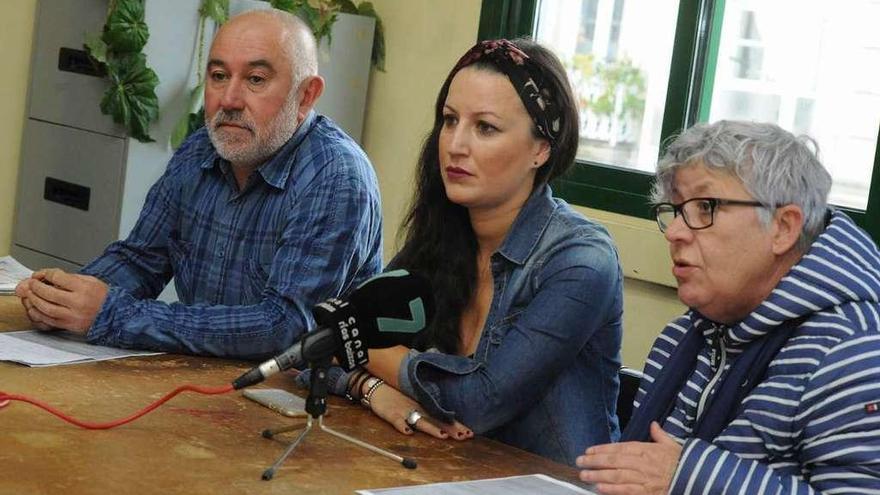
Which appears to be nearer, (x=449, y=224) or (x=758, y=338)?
(x=758, y=338)

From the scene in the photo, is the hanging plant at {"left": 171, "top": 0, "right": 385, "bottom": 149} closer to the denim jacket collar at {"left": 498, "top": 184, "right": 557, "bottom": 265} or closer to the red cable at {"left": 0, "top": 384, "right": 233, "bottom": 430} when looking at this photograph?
the denim jacket collar at {"left": 498, "top": 184, "right": 557, "bottom": 265}

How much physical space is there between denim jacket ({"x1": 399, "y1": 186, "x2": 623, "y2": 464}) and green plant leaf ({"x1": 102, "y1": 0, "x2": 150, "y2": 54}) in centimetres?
204

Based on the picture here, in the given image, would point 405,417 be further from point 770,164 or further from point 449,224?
point 770,164

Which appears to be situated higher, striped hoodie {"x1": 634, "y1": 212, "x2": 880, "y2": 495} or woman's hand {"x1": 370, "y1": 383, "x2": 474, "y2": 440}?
striped hoodie {"x1": 634, "y1": 212, "x2": 880, "y2": 495}

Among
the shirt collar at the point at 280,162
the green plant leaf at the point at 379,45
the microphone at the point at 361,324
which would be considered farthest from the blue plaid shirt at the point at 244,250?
the green plant leaf at the point at 379,45

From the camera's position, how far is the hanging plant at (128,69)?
398 cm

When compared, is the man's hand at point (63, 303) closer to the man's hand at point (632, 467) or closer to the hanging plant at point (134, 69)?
the man's hand at point (632, 467)

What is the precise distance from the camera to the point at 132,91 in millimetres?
4047

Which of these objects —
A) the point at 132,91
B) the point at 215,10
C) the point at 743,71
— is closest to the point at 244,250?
the point at 132,91

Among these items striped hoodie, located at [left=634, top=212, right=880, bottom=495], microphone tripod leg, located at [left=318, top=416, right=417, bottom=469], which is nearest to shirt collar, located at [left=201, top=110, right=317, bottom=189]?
microphone tripod leg, located at [left=318, top=416, right=417, bottom=469]

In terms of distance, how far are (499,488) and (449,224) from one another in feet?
2.82

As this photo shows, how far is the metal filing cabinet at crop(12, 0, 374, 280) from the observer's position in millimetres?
4129

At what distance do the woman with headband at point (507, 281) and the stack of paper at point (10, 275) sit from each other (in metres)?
0.95

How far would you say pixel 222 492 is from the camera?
1.58 metres
